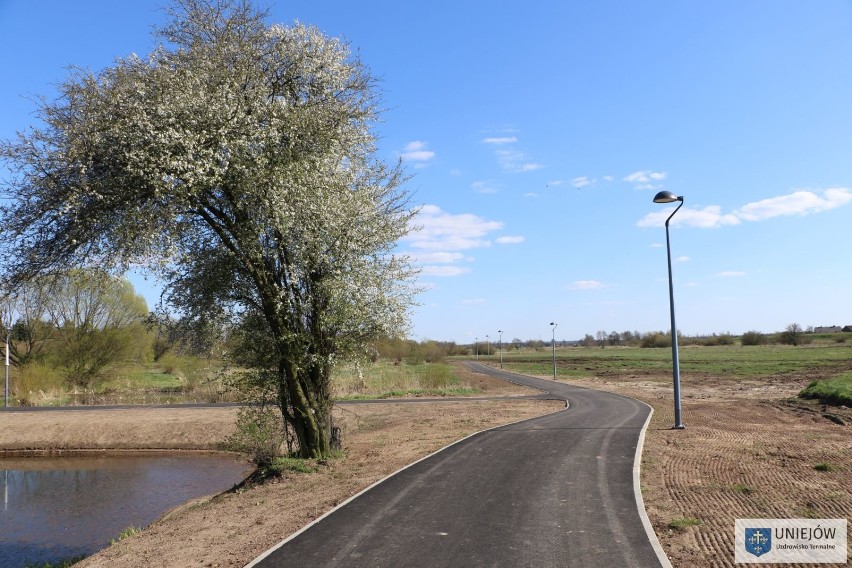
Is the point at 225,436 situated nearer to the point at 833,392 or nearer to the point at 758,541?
the point at 758,541

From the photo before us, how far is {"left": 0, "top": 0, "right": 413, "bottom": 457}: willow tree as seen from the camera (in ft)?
39.6

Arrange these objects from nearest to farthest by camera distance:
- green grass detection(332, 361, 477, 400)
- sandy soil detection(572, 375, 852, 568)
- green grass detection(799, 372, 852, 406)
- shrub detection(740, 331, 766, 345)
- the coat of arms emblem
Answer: the coat of arms emblem < sandy soil detection(572, 375, 852, 568) < green grass detection(799, 372, 852, 406) < green grass detection(332, 361, 477, 400) < shrub detection(740, 331, 766, 345)

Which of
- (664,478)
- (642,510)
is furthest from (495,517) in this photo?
(664,478)

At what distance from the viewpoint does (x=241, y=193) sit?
1341 centimetres

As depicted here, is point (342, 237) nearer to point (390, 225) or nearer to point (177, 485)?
point (390, 225)

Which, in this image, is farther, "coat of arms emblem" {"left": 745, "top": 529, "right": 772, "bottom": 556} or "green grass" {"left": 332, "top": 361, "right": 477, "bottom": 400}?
"green grass" {"left": 332, "top": 361, "right": 477, "bottom": 400}

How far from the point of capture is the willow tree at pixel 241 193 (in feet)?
39.6

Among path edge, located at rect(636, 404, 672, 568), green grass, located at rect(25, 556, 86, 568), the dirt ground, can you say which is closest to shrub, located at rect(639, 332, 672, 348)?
the dirt ground

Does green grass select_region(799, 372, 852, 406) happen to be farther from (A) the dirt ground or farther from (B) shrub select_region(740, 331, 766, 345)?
(B) shrub select_region(740, 331, 766, 345)

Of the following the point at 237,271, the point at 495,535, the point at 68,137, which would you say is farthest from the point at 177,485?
the point at 495,535

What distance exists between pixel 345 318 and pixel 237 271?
2.95 metres

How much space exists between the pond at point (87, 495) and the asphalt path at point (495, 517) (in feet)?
26.1

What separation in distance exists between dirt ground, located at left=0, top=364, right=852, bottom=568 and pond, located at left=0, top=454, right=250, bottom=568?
6.78 ft

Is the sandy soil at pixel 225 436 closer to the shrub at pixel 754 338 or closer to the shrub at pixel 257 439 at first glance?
the shrub at pixel 257 439
